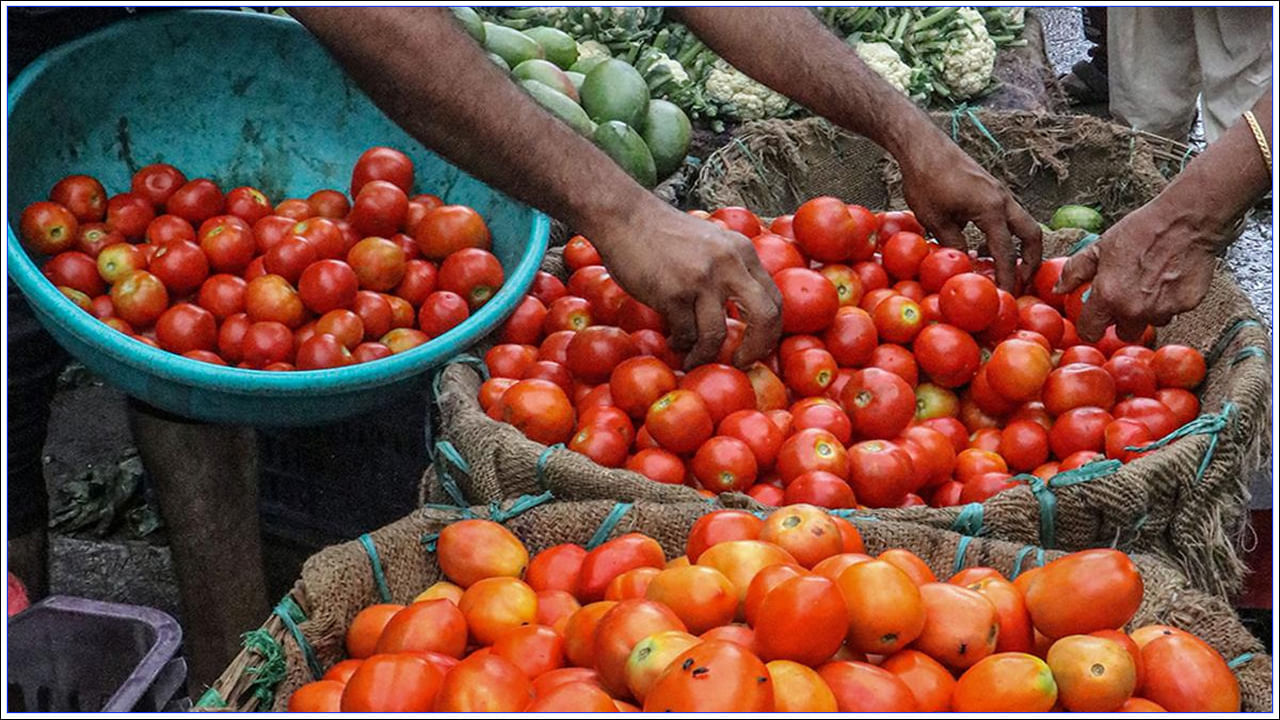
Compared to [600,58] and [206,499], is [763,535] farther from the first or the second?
[600,58]

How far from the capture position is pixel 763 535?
1.99 meters

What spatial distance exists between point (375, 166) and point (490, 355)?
25.4 inches

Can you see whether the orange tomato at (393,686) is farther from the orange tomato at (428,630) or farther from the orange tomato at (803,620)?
the orange tomato at (803,620)

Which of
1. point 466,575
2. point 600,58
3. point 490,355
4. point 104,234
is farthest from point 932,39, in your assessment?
point 466,575

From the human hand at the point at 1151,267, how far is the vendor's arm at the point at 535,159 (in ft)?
2.51

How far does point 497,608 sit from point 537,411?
62cm

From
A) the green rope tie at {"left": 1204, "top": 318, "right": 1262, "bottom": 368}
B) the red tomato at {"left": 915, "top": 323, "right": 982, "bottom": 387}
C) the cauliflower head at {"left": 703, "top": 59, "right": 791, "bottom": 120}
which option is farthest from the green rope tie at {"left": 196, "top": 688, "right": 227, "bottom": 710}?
the cauliflower head at {"left": 703, "top": 59, "right": 791, "bottom": 120}

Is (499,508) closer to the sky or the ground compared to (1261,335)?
closer to the ground

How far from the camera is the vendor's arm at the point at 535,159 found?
2.23 metres

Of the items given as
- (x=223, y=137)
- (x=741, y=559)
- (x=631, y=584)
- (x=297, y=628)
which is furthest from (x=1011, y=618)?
(x=223, y=137)

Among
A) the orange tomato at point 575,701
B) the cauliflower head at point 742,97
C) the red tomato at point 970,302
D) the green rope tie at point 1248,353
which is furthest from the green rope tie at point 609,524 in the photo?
the cauliflower head at point 742,97

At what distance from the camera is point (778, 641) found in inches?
Result: 63.1

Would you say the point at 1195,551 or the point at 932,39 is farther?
the point at 932,39

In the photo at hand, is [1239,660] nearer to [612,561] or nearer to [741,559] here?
[741,559]
